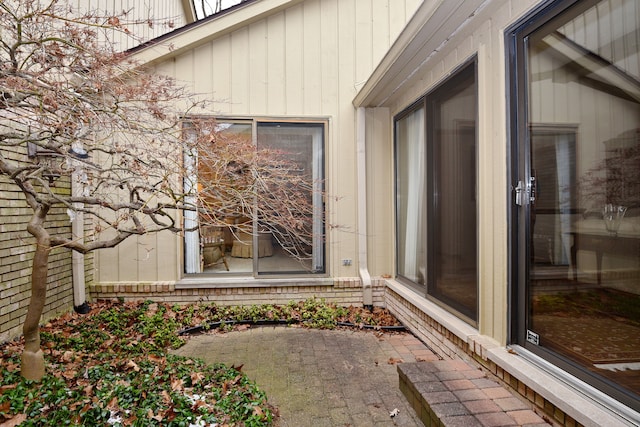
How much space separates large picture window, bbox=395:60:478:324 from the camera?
296 cm

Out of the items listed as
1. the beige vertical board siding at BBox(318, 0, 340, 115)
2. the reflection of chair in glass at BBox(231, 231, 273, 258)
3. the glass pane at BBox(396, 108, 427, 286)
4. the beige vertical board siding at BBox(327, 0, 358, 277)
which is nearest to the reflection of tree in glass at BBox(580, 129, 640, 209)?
the glass pane at BBox(396, 108, 427, 286)

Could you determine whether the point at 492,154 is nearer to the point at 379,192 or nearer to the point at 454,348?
the point at 454,348

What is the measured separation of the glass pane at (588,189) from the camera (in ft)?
5.50

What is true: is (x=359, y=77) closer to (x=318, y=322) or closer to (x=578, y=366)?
(x=318, y=322)

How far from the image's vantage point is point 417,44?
305 cm

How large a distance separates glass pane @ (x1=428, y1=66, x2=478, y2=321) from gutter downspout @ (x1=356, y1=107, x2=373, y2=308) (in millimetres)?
1266

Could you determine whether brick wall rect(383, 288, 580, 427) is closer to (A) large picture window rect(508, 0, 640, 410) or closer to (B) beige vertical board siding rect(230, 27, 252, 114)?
(A) large picture window rect(508, 0, 640, 410)

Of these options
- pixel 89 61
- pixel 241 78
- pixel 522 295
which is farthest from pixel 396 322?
pixel 89 61

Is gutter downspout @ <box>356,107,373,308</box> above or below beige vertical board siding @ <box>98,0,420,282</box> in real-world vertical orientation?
below

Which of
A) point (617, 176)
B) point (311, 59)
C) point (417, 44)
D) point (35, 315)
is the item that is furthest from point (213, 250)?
point (617, 176)

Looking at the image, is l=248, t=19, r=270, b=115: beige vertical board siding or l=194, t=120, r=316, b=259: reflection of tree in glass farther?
l=248, t=19, r=270, b=115: beige vertical board siding

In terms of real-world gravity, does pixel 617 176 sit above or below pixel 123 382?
above

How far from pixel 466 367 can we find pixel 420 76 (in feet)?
9.23

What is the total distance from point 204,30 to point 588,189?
4.46 m
